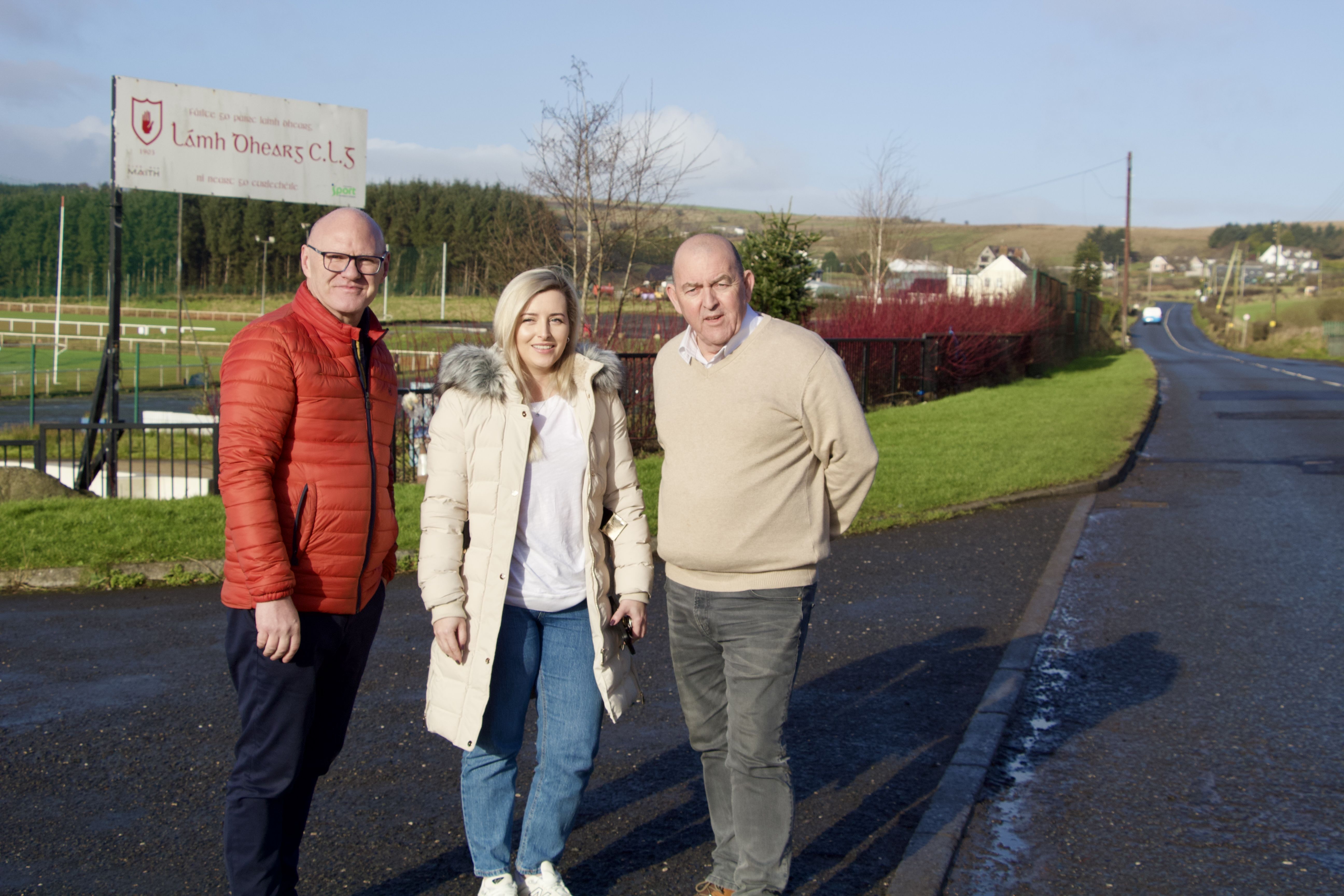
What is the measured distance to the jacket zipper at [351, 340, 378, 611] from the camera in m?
2.89

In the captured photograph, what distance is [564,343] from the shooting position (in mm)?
3105

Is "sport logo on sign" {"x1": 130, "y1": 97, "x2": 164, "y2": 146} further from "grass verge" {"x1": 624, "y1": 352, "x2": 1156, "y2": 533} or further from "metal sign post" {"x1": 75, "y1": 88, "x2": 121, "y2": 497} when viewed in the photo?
"grass verge" {"x1": 624, "y1": 352, "x2": 1156, "y2": 533}

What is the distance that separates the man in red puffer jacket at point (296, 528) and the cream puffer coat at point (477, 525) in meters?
0.16

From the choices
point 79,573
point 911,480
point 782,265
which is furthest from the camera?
point 782,265

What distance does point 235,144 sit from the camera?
13.2 m

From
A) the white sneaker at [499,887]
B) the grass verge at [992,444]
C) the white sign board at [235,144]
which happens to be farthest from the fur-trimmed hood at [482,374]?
the white sign board at [235,144]

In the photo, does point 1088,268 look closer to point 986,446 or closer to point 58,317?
point 58,317

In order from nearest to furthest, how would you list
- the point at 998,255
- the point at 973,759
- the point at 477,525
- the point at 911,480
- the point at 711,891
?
the point at 477,525, the point at 711,891, the point at 973,759, the point at 911,480, the point at 998,255

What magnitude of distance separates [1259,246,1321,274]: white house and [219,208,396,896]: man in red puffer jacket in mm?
177641

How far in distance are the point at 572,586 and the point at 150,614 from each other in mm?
4538

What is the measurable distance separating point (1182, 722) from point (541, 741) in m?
3.14

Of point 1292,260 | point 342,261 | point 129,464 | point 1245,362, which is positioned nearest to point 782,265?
point 129,464

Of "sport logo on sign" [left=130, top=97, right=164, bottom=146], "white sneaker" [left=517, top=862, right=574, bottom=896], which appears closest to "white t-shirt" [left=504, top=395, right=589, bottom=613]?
"white sneaker" [left=517, top=862, right=574, bottom=896]

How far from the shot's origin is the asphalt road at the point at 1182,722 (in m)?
3.55
